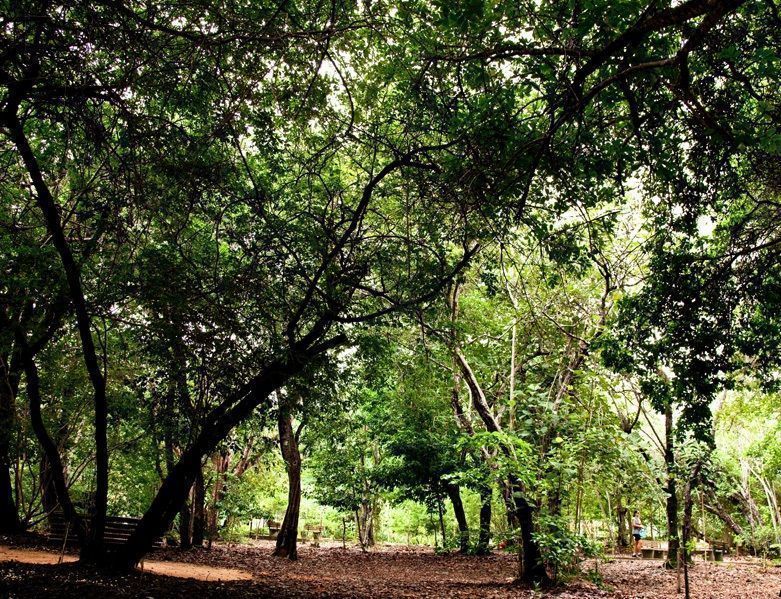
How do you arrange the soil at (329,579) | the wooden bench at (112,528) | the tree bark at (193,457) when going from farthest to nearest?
the wooden bench at (112,528) < the tree bark at (193,457) < the soil at (329,579)

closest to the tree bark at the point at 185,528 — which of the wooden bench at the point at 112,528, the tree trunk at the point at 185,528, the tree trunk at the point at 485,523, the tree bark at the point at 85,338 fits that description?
the tree trunk at the point at 185,528

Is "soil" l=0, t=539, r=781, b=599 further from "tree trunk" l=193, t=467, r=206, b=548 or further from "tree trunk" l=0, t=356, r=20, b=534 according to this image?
"tree trunk" l=0, t=356, r=20, b=534

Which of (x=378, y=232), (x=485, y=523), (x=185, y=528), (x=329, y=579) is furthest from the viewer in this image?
(x=485, y=523)

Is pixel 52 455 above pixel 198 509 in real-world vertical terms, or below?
above

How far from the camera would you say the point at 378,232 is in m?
6.84

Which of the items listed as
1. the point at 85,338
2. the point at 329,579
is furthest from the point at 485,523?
the point at 85,338

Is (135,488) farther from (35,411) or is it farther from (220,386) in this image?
(220,386)

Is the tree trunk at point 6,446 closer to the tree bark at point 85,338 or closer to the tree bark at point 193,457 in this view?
the tree bark at point 85,338

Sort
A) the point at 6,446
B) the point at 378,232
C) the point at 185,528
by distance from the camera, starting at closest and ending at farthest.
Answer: the point at 378,232 < the point at 6,446 < the point at 185,528

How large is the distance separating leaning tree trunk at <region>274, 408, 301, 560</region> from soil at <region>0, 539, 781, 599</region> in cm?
53

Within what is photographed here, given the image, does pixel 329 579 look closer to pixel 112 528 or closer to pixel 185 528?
pixel 112 528

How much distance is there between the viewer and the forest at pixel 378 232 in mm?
4203

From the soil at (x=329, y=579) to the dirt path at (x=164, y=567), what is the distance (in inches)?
0.7

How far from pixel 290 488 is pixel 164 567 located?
4428 millimetres
